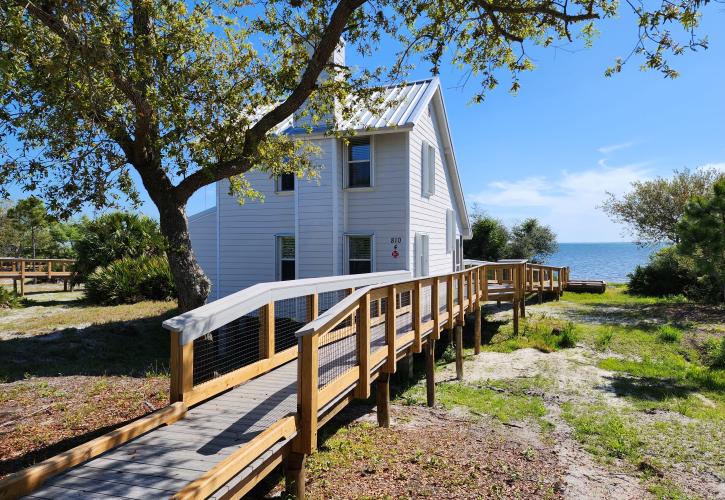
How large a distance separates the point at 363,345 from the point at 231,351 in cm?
280

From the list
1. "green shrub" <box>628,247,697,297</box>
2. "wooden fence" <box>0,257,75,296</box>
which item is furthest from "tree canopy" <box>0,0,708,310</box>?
"green shrub" <box>628,247,697,297</box>

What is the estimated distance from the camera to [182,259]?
25.8ft

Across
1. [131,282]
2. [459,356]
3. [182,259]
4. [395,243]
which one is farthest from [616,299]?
[182,259]

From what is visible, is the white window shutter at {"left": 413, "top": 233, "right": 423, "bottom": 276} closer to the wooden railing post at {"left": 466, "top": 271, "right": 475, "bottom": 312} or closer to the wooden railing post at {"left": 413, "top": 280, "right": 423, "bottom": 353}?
the wooden railing post at {"left": 466, "top": 271, "right": 475, "bottom": 312}

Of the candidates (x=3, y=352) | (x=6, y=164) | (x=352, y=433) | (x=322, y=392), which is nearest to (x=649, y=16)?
(x=322, y=392)

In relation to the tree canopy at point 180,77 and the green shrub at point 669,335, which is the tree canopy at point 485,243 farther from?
the tree canopy at point 180,77

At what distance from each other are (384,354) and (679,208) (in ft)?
91.8

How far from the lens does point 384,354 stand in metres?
7.02

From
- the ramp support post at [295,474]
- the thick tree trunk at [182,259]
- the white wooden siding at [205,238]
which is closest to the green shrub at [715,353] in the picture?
the ramp support post at [295,474]

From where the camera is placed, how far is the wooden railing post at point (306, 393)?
457 centimetres

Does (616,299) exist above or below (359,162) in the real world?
below

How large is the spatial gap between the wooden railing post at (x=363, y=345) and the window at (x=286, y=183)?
338 inches

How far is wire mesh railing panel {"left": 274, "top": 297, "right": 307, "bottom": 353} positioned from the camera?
826cm

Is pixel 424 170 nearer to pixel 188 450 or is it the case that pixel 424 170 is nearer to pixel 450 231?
pixel 450 231
